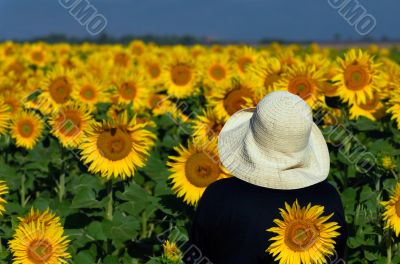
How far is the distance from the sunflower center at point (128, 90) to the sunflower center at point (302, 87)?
2.42 m

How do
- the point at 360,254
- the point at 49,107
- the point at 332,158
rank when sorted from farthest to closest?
1. the point at 49,107
2. the point at 332,158
3. the point at 360,254

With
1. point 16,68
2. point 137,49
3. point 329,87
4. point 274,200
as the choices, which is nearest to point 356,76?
point 329,87

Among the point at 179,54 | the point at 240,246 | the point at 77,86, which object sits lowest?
the point at 240,246

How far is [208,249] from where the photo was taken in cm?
363

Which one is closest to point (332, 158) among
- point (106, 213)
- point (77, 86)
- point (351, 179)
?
point (351, 179)

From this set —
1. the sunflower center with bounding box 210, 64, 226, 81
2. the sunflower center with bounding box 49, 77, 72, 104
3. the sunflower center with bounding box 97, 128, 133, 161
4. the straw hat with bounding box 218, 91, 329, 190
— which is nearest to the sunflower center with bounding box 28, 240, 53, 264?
the sunflower center with bounding box 97, 128, 133, 161

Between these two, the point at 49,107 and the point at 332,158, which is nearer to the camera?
the point at 332,158

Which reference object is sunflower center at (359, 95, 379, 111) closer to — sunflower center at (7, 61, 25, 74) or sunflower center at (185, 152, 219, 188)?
sunflower center at (185, 152, 219, 188)

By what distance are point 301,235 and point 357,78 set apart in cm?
339

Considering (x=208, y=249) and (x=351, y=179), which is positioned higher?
(x=351, y=179)

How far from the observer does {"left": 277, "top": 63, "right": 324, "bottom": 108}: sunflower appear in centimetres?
632

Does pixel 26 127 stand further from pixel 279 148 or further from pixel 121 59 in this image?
pixel 121 59

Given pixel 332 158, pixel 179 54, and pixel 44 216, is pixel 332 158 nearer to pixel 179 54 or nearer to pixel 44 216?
pixel 44 216

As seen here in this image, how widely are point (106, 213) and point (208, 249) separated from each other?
1.58 m
